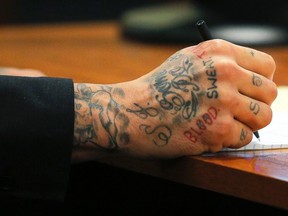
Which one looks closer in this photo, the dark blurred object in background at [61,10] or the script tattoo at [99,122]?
the script tattoo at [99,122]

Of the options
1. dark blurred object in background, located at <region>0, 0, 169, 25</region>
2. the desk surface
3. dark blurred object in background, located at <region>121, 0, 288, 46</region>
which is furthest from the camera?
dark blurred object in background, located at <region>0, 0, 169, 25</region>

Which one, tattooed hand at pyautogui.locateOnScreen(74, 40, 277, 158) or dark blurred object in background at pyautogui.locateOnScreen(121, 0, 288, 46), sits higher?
dark blurred object in background at pyautogui.locateOnScreen(121, 0, 288, 46)

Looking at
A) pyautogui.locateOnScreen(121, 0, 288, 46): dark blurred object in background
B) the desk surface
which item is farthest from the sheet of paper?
pyautogui.locateOnScreen(121, 0, 288, 46): dark blurred object in background

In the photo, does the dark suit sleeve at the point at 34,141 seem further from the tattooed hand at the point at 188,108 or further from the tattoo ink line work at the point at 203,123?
the tattoo ink line work at the point at 203,123

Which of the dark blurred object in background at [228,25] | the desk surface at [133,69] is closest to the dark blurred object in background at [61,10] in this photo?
the desk surface at [133,69]

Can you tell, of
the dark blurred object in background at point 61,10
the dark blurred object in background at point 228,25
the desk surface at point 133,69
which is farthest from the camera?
the dark blurred object in background at point 61,10

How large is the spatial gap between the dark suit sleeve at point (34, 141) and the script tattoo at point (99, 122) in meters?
0.01

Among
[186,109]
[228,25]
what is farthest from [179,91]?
[228,25]

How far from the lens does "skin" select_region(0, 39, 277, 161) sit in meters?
0.91

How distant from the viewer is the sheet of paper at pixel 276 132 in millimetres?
933

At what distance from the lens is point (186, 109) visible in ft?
3.01

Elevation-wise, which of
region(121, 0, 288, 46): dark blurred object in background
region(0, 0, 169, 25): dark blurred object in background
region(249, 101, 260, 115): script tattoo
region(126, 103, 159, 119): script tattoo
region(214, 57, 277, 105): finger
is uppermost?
region(0, 0, 169, 25): dark blurred object in background

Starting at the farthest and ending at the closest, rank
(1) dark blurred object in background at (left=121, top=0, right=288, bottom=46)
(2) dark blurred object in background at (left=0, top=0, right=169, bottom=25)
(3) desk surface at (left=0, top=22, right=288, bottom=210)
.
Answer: (2) dark blurred object in background at (left=0, top=0, right=169, bottom=25), (1) dark blurred object in background at (left=121, top=0, right=288, bottom=46), (3) desk surface at (left=0, top=22, right=288, bottom=210)

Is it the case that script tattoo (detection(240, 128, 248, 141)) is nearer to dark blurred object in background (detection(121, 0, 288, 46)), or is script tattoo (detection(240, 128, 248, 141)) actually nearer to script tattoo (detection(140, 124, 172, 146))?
script tattoo (detection(140, 124, 172, 146))
